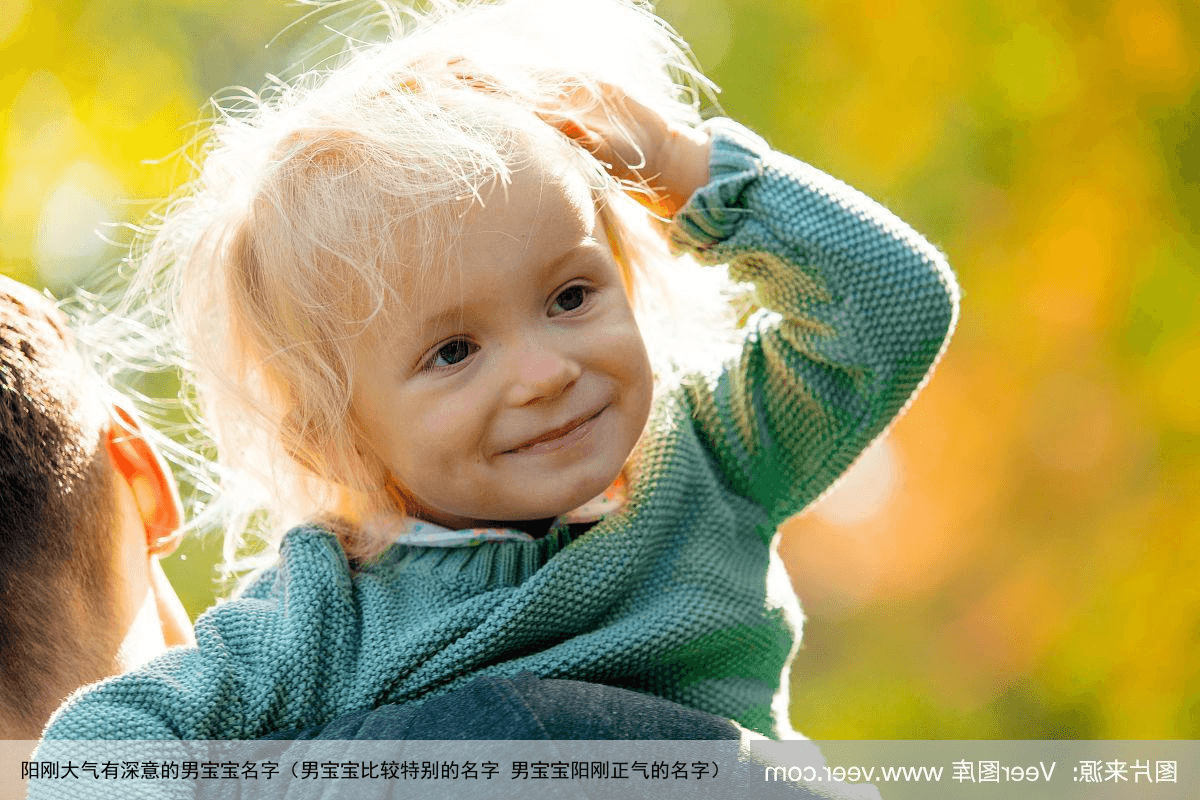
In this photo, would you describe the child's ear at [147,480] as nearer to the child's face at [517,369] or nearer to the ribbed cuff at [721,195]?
the child's face at [517,369]

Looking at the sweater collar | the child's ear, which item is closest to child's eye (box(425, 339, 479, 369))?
the sweater collar

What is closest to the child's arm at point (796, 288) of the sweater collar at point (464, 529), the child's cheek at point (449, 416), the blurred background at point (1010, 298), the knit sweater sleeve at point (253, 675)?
the sweater collar at point (464, 529)

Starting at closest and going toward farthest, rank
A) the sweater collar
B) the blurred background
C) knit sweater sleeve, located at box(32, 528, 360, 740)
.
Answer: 1. knit sweater sleeve, located at box(32, 528, 360, 740)
2. the sweater collar
3. the blurred background

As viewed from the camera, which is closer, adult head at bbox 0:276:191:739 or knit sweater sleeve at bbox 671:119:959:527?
adult head at bbox 0:276:191:739

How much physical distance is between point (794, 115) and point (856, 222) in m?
2.54

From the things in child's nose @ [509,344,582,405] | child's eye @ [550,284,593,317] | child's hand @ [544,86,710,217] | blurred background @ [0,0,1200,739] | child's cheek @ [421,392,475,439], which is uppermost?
child's hand @ [544,86,710,217]

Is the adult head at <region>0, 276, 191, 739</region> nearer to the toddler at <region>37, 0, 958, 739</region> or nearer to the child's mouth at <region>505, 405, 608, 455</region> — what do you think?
the toddler at <region>37, 0, 958, 739</region>

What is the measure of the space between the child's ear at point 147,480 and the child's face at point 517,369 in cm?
20

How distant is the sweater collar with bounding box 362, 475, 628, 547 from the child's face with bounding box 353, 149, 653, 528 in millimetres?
35

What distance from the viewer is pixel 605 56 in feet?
3.53

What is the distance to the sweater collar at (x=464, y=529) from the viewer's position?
39.1 inches

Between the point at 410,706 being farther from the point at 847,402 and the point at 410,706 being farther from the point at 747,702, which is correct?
the point at 847,402

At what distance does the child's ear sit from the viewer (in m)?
1.01

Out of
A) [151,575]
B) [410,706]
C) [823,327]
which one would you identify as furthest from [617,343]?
[151,575]
